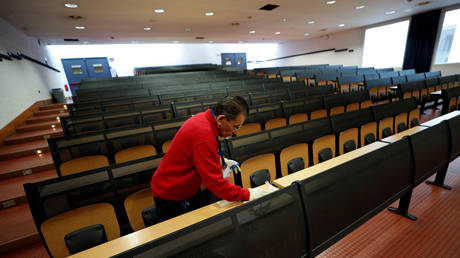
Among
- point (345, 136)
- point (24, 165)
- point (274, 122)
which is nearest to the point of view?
point (345, 136)

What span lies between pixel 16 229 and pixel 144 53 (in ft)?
43.5

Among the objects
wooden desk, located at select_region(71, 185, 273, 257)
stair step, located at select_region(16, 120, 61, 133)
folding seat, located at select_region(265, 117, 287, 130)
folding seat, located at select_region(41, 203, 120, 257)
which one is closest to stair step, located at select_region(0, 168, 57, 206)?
folding seat, located at select_region(41, 203, 120, 257)

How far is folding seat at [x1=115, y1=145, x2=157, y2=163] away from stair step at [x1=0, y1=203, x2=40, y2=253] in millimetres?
958

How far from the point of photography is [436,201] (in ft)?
6.45

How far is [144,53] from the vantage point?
13055 millimetres

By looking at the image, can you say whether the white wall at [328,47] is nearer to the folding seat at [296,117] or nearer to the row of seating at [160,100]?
the row of seating at [160,100]

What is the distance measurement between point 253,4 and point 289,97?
10.6 ft

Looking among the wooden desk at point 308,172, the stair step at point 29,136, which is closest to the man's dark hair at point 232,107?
the wooden desk at point 308,172

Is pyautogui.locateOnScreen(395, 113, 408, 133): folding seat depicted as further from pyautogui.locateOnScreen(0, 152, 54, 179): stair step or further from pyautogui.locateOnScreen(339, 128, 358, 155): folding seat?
pyautogui.locateOnScreen(0, 152, 54, 179): stair step

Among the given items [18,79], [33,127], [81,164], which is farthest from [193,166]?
[18,79]

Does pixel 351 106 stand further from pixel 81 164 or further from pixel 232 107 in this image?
pixel 81 164

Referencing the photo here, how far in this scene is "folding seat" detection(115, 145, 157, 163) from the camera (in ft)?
7.50

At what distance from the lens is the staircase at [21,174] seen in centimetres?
183

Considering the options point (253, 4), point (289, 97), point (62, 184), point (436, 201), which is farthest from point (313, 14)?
point (62, 184)
